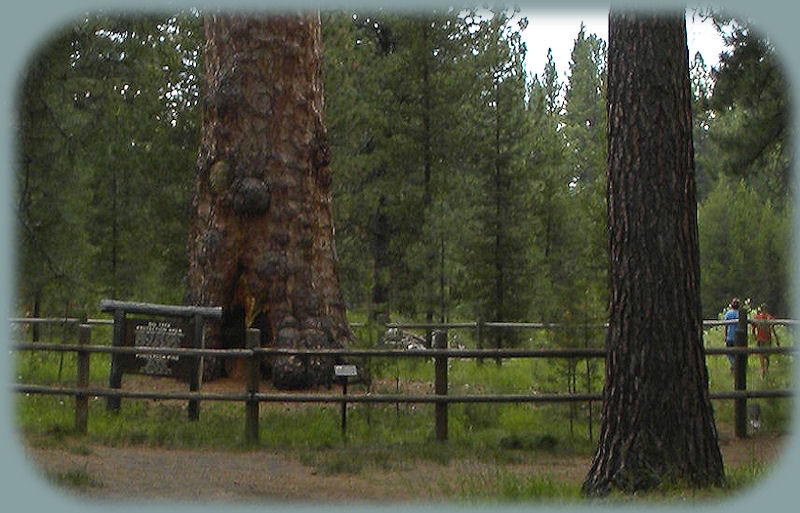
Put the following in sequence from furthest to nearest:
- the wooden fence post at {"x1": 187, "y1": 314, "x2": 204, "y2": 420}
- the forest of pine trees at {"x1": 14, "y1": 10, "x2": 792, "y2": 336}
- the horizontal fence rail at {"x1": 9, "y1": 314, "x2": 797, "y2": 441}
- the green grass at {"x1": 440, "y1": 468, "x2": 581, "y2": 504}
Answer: the forest of pine trees at {"x1": 14, "y1": 10, "x2": 792, "y2": 336}
the wooden fence post at {"x1": 187, "y1": 314, "x2": 204, "y2": 420}
the horizontal fence rail at {"x1": 9, "y1": 314, "x2": 797, "y2": 441}
the green grass at {"x1": 440, "y1": 468, "x2": 581, "y2": 504}

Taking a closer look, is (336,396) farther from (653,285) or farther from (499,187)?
(499,187)

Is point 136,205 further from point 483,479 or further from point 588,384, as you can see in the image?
point 483,479

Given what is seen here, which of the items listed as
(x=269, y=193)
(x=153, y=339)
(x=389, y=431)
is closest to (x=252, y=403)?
(x=389, y=431)

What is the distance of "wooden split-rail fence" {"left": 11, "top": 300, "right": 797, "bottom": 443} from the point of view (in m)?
10.6

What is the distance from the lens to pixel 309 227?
47.3 feet

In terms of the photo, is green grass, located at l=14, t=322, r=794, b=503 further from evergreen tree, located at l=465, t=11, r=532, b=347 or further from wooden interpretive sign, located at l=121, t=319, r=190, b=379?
evergreen tree, located at l=465, t=11, r=532, b=347

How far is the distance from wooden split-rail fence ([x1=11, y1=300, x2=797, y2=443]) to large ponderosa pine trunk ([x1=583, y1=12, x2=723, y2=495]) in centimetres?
271

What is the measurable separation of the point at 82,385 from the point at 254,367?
83.7 inches

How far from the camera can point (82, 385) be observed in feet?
37.4

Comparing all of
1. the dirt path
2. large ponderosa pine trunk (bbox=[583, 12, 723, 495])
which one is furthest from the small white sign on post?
large ponderosa pine trunk (bbox=[583, 12, 723, 495])

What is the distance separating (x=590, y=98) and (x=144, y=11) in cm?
4681

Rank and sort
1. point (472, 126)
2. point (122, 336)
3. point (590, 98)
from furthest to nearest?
point (590, 98)
point (472, 126)
point (122, 336)

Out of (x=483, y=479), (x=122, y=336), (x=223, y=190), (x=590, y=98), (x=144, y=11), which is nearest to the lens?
(x=483, y=479)

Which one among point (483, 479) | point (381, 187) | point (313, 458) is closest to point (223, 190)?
point (313, 458)
